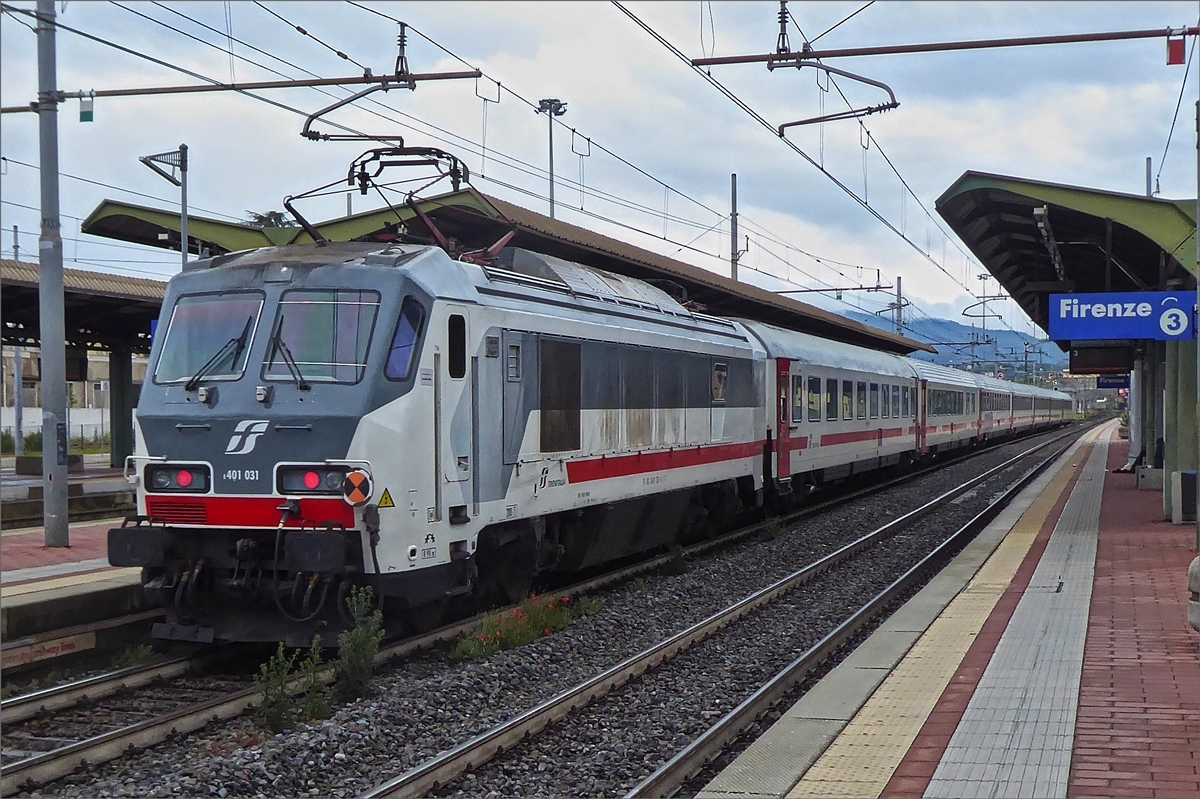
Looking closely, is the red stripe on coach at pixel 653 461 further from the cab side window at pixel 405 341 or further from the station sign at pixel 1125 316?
the station sign at pixel 1125 316

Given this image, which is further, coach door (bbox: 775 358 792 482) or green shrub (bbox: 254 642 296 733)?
coach door (bbox: 775 358 792 482)

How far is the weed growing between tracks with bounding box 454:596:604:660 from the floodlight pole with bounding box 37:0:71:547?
661 cm

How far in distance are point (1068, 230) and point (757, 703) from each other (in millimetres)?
14158

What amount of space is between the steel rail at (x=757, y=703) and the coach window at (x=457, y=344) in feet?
12.3

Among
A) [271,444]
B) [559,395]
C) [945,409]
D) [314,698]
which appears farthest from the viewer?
[945,409]

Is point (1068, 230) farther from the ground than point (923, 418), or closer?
farther from the ground

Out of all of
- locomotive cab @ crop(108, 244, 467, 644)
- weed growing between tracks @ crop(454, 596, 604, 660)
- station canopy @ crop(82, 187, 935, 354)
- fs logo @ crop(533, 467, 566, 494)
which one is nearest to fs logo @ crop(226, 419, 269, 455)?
locomotive cab @ crop(108, 244, 467, 644)

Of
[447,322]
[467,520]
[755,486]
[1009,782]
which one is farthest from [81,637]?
[755,486]

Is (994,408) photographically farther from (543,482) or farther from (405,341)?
(405,341)

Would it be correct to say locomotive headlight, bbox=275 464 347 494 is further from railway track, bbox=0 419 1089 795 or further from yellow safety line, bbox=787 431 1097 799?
yellow safety line, bbox=787 431 1097 799

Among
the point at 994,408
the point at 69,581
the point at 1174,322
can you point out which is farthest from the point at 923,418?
the point at 69,581

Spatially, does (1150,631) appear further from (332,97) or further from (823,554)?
(332,97)

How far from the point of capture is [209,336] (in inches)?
387

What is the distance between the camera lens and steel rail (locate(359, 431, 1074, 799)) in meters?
6.67
